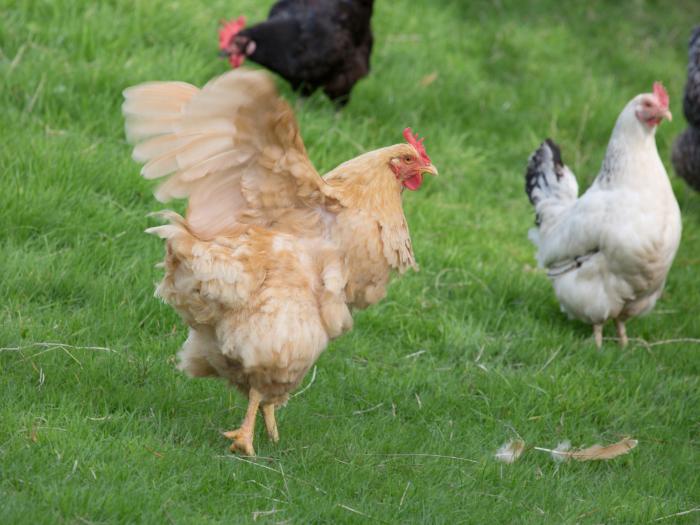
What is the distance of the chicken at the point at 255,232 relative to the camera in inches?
151

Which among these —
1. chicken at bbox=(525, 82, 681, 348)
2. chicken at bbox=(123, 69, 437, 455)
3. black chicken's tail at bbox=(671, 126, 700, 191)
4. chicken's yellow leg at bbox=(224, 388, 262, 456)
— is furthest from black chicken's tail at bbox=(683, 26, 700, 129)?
chicken's yellow leg at bbox=(224, 388, 262, 456)

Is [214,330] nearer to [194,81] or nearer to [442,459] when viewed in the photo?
[442,459]

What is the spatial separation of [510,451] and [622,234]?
1797 millimetres

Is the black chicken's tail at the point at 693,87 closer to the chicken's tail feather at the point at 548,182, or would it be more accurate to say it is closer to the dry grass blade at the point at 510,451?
the chicken's tail feather at the point at 548,182

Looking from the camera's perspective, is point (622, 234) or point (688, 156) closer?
point (622, 234)

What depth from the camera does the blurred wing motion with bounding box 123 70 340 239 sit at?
147 inches

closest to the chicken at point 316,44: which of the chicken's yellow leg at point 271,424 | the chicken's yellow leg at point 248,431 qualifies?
the chicken's yellow leg at point 271,424

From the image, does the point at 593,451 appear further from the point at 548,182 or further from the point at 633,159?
the point at 548,182

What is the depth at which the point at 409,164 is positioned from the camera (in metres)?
4.38

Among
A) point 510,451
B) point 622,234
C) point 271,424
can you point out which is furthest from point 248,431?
point 622,234

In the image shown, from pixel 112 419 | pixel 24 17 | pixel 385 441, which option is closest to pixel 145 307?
pixel 112 419

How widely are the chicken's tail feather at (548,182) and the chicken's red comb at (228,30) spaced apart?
103 inches

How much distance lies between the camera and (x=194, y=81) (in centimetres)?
743

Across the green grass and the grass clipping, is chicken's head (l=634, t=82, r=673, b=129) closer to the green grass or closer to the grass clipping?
the green grass
